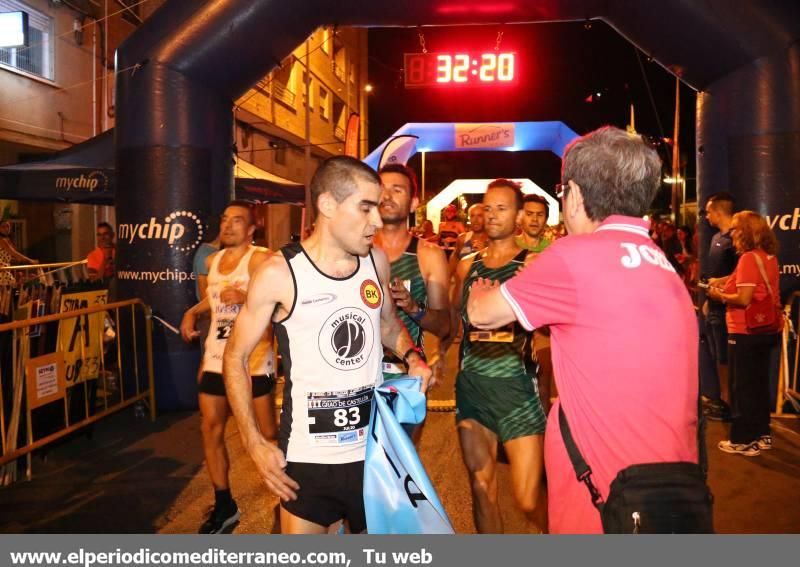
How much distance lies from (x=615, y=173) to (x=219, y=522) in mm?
3619

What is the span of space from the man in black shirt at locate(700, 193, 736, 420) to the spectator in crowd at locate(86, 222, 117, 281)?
8.91 m

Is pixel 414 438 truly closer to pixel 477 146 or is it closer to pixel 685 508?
pixel 685 508

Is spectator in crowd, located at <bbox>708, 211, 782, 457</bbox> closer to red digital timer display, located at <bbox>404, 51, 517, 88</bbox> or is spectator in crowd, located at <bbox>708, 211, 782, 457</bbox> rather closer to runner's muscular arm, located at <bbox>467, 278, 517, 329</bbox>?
runner's muscular arm, located at <bbox>467, 278, 517, 329</bbox>

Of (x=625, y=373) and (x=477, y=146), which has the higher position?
(x=477, y=146)

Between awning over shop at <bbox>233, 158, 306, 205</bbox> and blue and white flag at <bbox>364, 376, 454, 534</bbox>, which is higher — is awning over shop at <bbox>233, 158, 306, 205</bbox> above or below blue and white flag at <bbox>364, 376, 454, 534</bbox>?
above

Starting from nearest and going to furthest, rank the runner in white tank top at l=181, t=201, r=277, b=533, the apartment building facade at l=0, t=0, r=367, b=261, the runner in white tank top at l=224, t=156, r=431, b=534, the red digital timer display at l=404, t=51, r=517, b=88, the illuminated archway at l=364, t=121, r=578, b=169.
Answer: the runner in white tank top at l=224, t=156, r=431, b=534 < the runner in white tank top at l=181, t=201, r=277, b=533 < the apartment building facade at l=0, t=0, r=367, b=261 < the red digital timer display at l=404, t=51, r=517, b=88 < the illuminated archway at l=364, t=121, r=578, b=169

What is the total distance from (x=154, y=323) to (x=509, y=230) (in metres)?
4.88

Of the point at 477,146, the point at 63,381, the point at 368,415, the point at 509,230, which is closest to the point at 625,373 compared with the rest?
the point at 368,415

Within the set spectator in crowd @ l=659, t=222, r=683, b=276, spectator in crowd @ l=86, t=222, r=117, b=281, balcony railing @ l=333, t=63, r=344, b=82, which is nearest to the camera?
spectator in crowd @ l=86, t=222, r=117, b=281

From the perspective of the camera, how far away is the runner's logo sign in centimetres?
774

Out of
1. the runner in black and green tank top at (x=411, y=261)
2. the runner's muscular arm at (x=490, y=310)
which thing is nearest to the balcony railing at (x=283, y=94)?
the runner in black and green tank top at (x=411, y=261)

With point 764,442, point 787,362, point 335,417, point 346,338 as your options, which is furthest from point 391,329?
point 787,362

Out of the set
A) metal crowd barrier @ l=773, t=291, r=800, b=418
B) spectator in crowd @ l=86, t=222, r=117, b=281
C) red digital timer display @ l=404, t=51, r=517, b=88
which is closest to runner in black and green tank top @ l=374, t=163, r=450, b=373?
metal crowd barrier @ l=773, t=291, r=800, b=418
